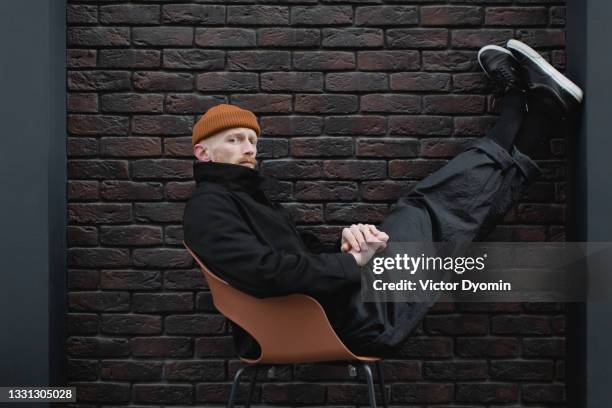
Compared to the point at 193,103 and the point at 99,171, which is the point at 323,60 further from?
the point at 99,171

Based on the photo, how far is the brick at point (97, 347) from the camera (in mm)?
3479

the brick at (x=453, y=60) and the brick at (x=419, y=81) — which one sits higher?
the brick at (x=453, y=60)

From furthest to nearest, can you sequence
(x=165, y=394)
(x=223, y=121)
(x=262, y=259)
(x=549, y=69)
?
(x=165, y=394), (x=549, y=69), (x=223, y=121), (x=262, y=259)

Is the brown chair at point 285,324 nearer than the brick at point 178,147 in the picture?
Yes

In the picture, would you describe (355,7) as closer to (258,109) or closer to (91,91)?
(258,109)

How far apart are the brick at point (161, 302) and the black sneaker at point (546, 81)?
1771 mm

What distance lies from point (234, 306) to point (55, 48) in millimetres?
1509

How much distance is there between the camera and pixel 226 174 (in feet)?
9.33

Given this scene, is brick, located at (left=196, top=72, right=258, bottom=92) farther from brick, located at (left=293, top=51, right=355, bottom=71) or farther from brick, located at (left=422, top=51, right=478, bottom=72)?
brick, located at (left=422, top=51, right=478, bottom=72)

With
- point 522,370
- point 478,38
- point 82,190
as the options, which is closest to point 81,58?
point 82,190

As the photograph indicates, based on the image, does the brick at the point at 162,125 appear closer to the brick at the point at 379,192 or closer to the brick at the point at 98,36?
the brick at the point at 98,36

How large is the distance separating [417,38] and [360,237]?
1.22 meters

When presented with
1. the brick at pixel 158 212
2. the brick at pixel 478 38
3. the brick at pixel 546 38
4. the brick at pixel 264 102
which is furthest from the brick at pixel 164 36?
the brick at pixel 546 38

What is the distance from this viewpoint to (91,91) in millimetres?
3498
